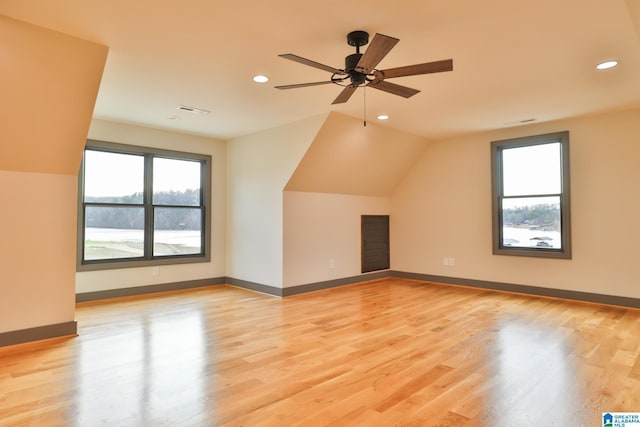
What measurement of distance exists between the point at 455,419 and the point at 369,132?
4.23 m

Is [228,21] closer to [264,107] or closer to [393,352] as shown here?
[264,107]

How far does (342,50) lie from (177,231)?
4302 mm

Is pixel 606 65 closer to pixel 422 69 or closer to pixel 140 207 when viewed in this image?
pixel 422 69

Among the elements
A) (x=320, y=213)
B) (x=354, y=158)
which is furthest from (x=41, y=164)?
(x=354, y=158)

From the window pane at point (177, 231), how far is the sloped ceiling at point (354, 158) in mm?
1931

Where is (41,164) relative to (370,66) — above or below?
below

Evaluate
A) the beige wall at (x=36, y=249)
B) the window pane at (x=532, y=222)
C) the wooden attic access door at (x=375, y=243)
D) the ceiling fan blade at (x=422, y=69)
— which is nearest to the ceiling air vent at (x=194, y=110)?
the beige wall at (x=36, y=249)

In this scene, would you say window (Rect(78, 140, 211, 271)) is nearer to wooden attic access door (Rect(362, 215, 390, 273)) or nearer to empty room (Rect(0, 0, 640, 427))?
empty room (Rect(0, 0, 640, 427))

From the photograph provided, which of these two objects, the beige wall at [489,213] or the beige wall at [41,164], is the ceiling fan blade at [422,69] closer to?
the beige wall at [41,164]

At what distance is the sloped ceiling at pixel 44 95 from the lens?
9.06 feet

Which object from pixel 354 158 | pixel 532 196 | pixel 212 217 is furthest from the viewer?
pixel 212 217

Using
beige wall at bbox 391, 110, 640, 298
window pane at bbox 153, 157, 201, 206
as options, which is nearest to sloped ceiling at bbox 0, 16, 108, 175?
window pane at bbox 153, 157, 201, 206

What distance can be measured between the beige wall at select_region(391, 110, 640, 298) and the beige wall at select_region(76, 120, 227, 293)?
340 cm

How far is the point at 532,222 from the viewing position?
5.61m
